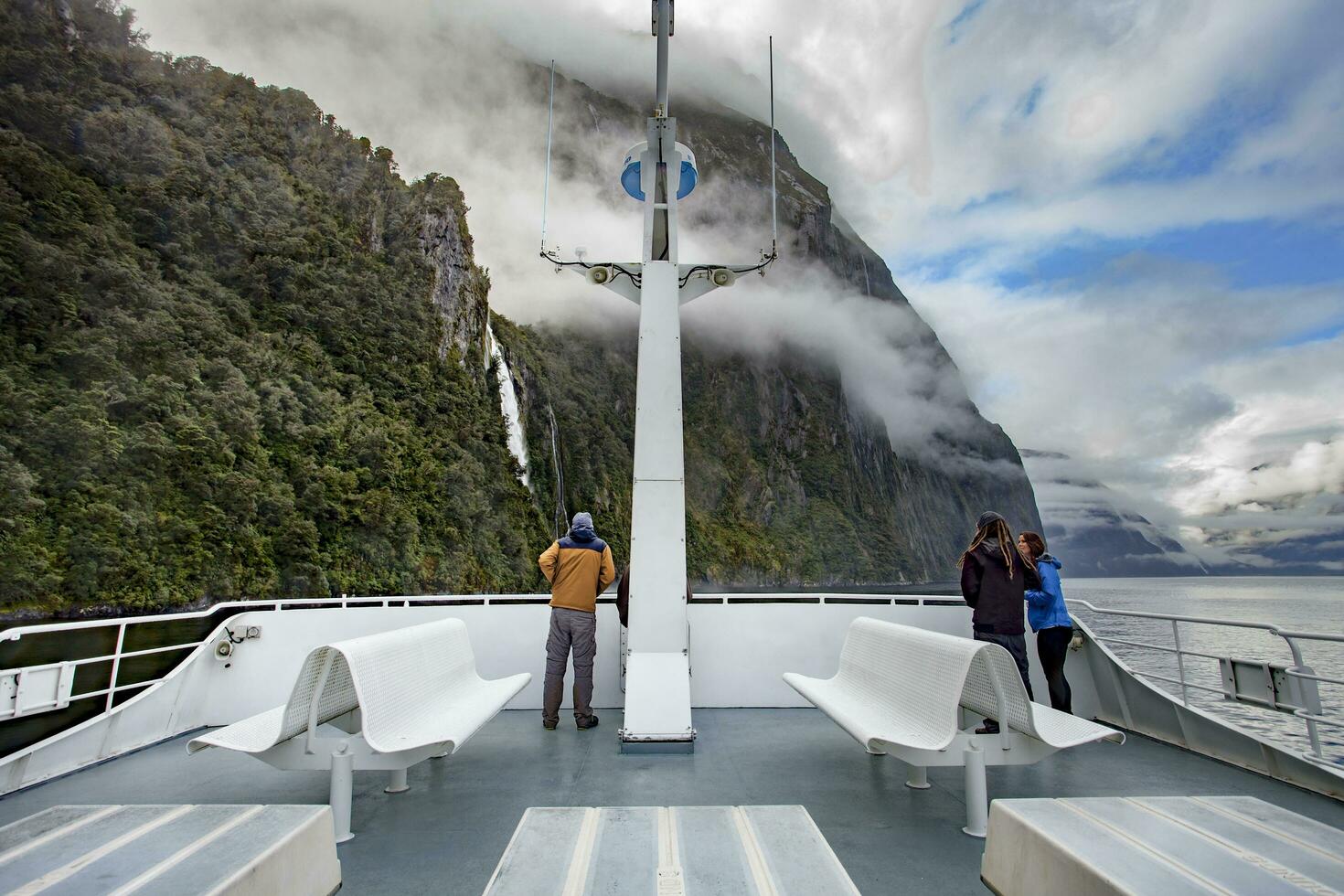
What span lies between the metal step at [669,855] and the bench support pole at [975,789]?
1.67 m

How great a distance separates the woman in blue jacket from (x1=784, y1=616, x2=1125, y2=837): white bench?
1.55 m

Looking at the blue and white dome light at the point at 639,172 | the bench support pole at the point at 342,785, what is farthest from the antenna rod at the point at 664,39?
the bench support pole at the point at 342,785

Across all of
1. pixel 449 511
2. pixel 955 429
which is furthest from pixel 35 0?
pixel 955 429

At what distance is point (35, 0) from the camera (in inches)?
1825

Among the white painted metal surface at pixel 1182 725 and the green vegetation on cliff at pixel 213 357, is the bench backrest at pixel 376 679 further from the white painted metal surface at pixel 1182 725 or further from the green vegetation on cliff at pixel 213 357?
the green vegetation on cliff at pixel 213 357

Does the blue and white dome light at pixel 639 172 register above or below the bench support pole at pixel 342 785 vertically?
above

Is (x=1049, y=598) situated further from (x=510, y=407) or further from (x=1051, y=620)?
(x=510, y=407)

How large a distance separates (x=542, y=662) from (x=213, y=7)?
275 ft

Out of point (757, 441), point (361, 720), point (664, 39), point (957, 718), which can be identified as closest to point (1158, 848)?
point (957, 718)

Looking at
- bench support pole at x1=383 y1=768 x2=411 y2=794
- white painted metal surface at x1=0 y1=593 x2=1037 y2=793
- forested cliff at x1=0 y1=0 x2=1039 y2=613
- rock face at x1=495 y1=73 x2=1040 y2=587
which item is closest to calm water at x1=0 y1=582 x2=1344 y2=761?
forested cliff at x1=0 y1=0 x2=1039 y2=613

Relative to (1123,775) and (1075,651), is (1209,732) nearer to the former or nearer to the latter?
(1123,775)

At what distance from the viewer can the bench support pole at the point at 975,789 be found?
278 cm

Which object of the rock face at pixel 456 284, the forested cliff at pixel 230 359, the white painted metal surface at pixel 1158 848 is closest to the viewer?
the white painted metal surface at pixel 1158 848

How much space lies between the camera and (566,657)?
4.74m
